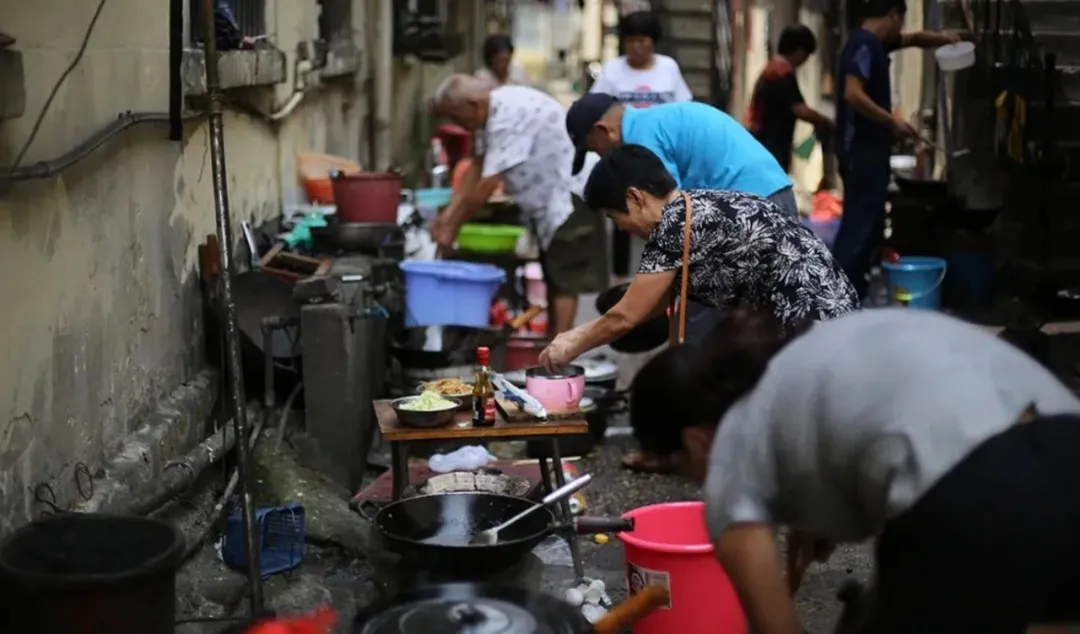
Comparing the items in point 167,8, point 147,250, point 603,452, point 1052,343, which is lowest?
point 603,452

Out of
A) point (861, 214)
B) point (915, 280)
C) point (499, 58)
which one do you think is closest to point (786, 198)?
point (861, 214)

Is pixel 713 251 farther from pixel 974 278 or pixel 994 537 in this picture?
pixel 974 278

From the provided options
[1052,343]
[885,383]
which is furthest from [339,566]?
[1052,343]

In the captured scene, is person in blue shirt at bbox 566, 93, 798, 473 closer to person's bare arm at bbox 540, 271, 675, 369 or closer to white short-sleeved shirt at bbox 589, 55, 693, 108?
person's bare arm at bbox 540, 271, 675, 369

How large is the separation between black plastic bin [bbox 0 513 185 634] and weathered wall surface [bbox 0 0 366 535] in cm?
36

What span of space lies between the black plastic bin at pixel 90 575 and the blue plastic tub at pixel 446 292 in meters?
4.90

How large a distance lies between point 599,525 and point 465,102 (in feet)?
18.0

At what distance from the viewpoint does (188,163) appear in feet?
23.6

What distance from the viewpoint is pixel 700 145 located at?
7.24 m

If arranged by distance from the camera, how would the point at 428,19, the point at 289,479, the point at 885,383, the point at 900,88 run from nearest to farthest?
the point at 885,383, the point at 289,479, the point at 428,19, the point at 900,88

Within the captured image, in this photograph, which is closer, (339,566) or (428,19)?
(339,566)

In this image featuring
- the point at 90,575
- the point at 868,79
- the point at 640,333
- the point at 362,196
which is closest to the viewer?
the point at 90,575

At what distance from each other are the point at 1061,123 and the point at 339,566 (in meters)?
7.32

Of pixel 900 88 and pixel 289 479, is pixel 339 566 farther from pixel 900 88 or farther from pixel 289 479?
pixel 900 88
